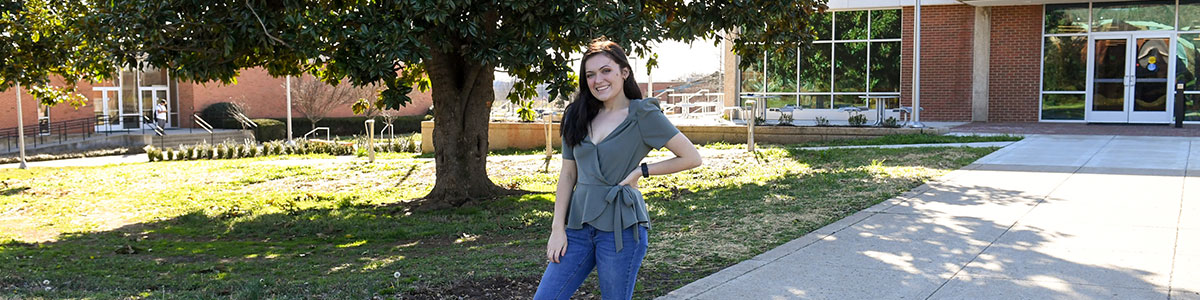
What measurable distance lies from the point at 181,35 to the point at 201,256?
97.1 inches

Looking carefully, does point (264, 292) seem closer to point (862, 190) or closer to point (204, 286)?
point (204, 286)

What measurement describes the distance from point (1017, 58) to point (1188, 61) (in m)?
3.11

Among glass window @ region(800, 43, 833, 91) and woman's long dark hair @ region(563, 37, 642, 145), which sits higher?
glass window @ region(800, 43, 833, 91)

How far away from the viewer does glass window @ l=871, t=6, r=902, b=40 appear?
867 inches

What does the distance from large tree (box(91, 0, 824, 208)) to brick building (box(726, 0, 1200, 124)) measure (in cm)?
869

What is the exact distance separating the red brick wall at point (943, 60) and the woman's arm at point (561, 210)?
63.0 feet

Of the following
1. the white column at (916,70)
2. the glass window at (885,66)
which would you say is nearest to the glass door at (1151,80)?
the white column at (916,70)

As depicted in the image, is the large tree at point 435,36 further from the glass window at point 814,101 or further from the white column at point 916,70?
the glass window at point 814,101

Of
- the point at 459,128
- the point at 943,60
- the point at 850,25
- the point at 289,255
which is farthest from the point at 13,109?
the point at 289,255

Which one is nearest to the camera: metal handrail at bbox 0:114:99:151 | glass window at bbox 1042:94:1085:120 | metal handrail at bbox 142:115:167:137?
glass window at bbox 1042:94:1085:120

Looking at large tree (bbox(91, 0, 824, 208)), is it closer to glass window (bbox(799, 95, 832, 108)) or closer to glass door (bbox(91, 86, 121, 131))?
glass window (bbox(799, 95, 832, 108))

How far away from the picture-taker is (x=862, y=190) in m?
9.57

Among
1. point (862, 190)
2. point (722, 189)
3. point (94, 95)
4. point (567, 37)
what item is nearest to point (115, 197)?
point (567, 37)

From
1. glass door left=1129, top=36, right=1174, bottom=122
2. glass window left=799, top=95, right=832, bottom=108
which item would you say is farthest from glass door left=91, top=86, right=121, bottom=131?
glass door left=1129, top=36, right=1174, bottom=122
